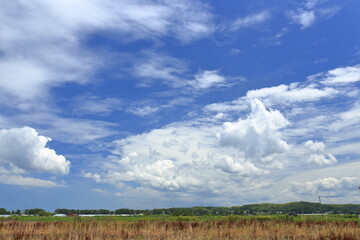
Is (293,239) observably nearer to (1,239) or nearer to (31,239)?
(31,239)

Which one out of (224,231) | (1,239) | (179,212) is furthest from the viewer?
(179,212)

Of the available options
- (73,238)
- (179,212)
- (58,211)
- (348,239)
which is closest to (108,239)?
(73,238)

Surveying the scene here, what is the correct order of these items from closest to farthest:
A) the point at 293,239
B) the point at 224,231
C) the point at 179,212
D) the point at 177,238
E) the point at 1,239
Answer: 1. the point at 177,238
2. the point at 1,239
3. the point at 293,239
4. the point at 224,231
5. the point at 179,212

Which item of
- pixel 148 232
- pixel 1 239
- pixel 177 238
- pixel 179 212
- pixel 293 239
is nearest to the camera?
pixel 177 238

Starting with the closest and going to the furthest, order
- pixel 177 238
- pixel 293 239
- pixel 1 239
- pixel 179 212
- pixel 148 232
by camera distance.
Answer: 1. pixel 177 238
2. pixel 1 239
3. pixel 293 239
4. pixel 148 232
5. pixel 179 212

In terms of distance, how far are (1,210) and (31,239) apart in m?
176

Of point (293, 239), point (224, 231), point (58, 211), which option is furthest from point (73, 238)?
point (58, 211)

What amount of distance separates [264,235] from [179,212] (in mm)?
72776

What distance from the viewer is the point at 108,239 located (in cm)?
1916

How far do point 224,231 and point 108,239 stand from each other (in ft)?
28.9

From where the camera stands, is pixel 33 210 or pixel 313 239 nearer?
pixel 313 239

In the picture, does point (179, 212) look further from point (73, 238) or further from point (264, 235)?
point (73, 238)

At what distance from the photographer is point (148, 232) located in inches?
870

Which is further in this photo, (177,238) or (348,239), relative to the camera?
(348,239)
